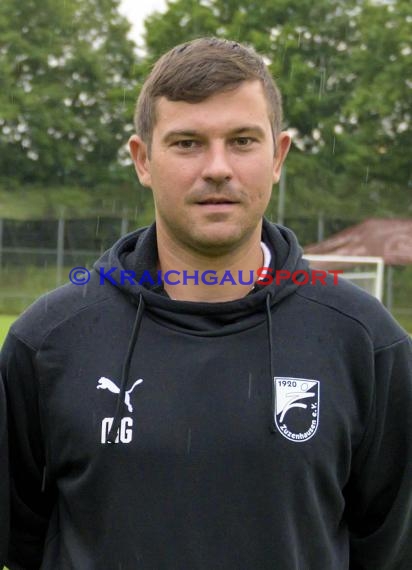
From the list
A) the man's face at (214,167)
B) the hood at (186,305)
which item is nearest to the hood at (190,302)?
the hood at (186,305)

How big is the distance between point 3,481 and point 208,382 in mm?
485

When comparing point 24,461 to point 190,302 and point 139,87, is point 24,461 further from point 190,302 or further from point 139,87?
point 139,87

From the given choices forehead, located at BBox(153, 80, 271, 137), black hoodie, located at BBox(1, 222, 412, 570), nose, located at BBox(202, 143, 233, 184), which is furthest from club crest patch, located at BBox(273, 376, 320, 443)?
forehead, located at BBox(153, 80, 271, 137)

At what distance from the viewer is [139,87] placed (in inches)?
899

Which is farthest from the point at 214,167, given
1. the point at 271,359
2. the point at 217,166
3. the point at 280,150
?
the point at 271,359

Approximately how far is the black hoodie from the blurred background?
19.3 metres

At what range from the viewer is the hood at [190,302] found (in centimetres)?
197

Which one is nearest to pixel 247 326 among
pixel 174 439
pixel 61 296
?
pixel 174 439

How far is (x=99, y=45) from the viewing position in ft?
95.5

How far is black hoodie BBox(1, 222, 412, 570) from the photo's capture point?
1.87 metres

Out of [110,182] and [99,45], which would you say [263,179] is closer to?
[110,182]

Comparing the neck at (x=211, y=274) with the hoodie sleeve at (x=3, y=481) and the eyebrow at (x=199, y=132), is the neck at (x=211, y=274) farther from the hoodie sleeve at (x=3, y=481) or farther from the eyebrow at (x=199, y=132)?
the hoodie sleeve at (x=3, y=481)

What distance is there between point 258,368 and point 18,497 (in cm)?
60

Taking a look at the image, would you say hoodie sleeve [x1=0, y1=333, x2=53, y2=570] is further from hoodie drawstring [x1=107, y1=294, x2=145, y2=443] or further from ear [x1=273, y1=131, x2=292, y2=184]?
ear [x1=273, y1=131, x2=292, y2=184]
